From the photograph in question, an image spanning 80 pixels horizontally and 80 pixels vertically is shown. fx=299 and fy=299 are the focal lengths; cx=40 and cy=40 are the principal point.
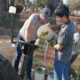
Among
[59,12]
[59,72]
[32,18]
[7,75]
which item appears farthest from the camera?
[32,18]

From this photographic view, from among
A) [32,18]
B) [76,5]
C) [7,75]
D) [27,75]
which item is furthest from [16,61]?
[76,5]

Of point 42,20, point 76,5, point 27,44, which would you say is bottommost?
point 76,5

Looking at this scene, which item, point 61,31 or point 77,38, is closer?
point 61,31

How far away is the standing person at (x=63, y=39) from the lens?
4363 mm

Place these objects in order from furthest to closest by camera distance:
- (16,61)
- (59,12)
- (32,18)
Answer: (16,61)
(32,18)
(59,12)

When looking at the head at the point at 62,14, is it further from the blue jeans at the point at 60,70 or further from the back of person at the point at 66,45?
the blue jeans at the point at 60,70

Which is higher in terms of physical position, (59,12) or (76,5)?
(59,12)

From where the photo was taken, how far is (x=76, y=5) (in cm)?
3534

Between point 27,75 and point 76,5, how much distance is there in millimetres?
30123

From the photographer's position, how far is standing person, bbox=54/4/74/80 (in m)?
4.36

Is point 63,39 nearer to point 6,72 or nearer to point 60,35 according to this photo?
point 60,35

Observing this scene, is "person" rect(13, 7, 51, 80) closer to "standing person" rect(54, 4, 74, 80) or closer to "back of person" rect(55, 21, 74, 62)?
"standing person" rect(54, 4, 74, 80)

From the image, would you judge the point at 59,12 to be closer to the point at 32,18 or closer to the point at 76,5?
the point at 32,18

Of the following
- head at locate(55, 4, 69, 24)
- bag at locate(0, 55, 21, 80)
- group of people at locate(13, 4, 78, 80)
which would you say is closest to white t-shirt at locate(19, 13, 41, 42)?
group of people at locate(13, 4, 78, 80)
